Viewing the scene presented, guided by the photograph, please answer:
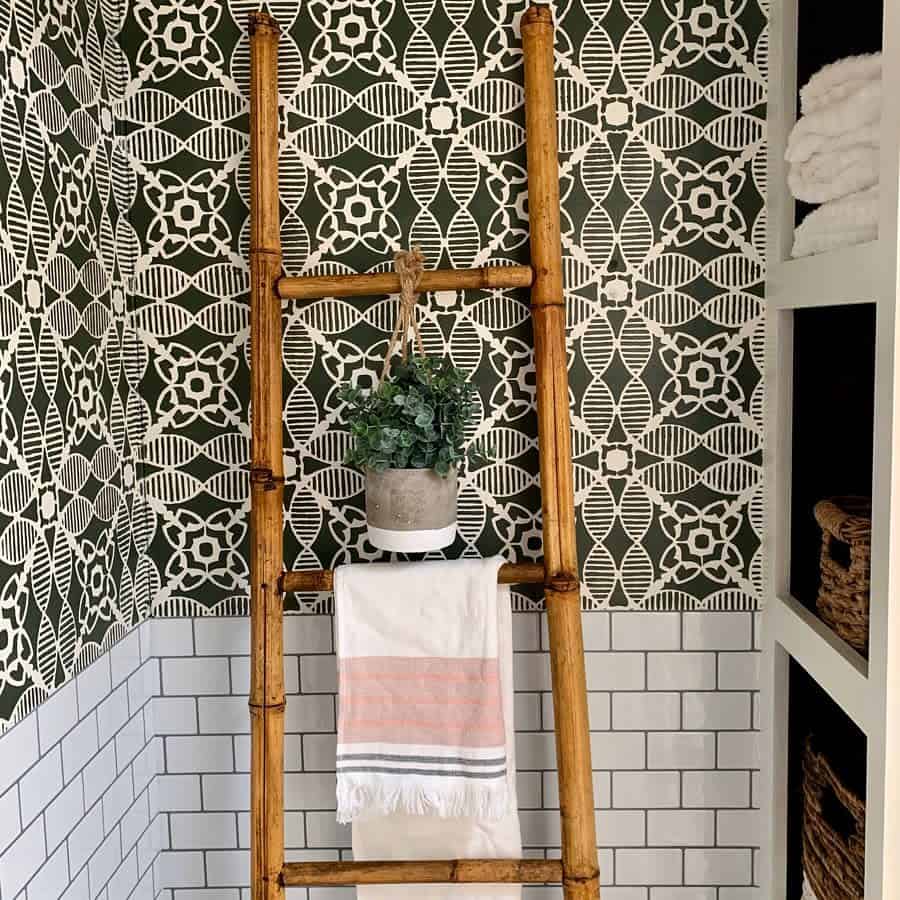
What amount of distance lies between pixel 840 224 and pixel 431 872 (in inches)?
39.8

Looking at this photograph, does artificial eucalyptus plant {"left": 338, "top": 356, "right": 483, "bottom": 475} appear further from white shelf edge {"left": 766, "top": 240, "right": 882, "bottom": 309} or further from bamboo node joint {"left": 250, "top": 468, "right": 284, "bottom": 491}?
white shelf edge {"left": 766, "top": 240, "right": 882, "bottom": 309}

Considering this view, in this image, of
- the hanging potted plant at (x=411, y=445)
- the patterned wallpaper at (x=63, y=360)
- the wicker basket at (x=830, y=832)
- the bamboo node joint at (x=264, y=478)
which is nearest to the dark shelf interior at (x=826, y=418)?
the wicker basket at (x=830, y=832)

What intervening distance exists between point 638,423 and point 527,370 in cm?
19

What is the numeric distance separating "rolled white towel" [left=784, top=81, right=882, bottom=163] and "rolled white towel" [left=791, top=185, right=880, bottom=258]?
6 centimetres

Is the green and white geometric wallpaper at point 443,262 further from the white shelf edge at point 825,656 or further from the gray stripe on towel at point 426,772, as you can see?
the gray stripe on towel at point 426,772

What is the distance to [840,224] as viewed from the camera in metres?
1.17

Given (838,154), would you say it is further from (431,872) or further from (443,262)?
(431,872)

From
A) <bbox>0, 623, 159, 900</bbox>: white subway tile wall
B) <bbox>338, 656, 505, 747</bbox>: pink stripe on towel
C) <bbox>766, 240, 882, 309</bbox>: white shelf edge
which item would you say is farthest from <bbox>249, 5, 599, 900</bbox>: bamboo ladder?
<bbox>766, 240, 882, 309</bbox>: white shelf edge

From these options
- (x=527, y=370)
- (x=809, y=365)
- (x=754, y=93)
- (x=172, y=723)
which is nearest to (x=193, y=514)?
(x=172, y=723)

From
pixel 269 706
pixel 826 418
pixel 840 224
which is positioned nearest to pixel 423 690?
pixel 269 706

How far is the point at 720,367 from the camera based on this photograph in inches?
58.3

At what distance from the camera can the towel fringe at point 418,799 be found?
1387mm

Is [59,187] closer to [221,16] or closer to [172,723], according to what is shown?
[221,16]

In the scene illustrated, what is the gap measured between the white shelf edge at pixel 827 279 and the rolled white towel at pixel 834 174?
0.07 m
